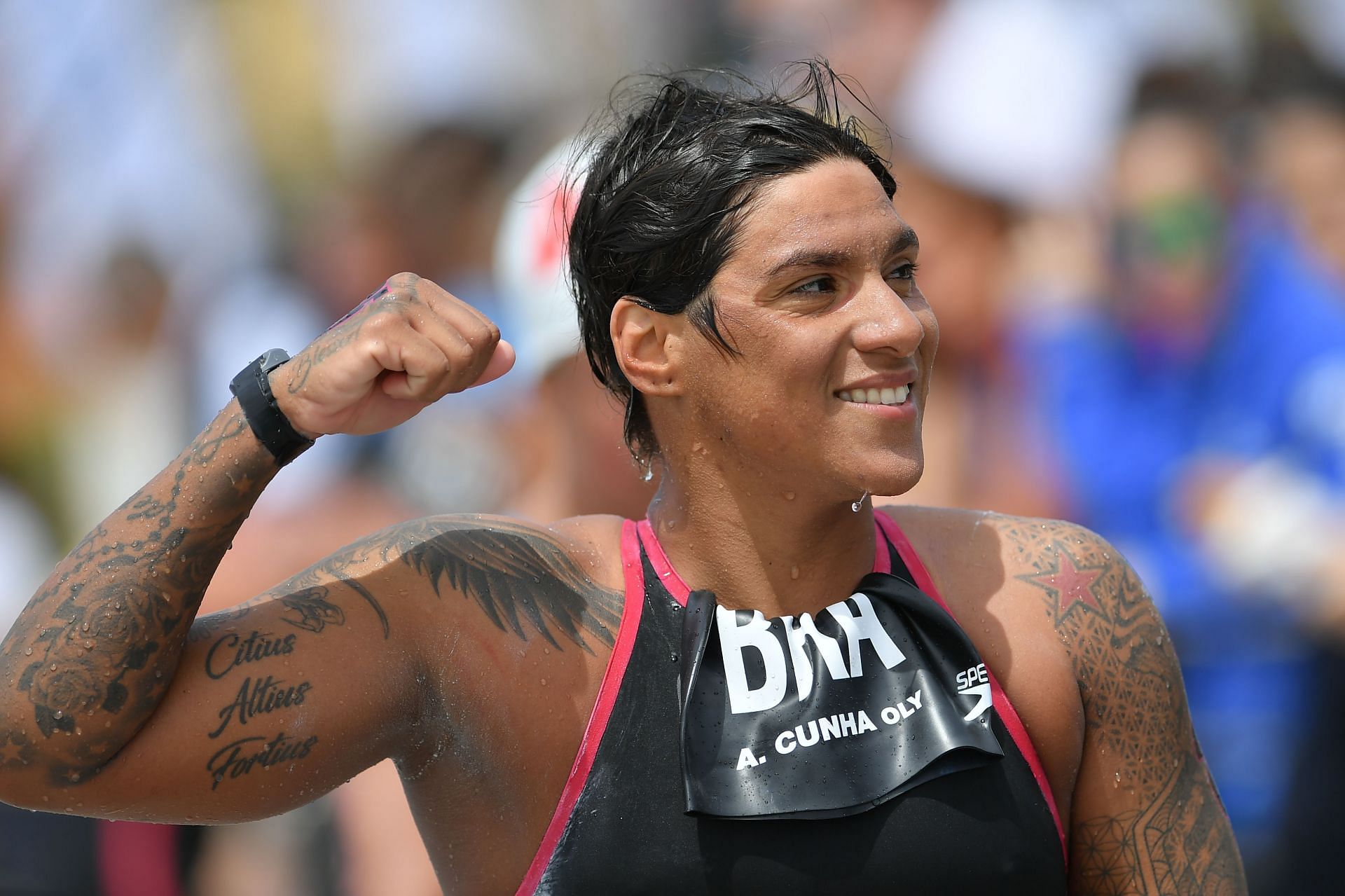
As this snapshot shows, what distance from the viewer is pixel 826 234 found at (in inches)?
90.8

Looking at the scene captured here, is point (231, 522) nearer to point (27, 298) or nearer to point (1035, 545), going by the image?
point (1035, 545)

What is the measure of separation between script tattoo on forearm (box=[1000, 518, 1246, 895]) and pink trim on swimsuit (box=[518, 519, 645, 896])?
25.7 inches

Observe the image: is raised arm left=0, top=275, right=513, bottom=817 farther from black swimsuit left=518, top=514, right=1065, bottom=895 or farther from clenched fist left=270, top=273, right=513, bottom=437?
black swimsuit left=518, top=514, right=1065, bottom=895

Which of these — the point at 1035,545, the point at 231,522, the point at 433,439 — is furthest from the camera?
the point at 433,439

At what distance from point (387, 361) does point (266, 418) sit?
197 mm

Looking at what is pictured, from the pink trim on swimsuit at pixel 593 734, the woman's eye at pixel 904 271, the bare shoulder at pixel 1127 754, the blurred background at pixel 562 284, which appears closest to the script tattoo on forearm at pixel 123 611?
the pink trim on swimsuit at pixel 593 734

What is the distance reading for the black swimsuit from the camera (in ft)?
7.22

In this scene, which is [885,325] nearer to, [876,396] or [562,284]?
[876,396]

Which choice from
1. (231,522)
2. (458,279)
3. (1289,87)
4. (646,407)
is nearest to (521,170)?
(458,279)

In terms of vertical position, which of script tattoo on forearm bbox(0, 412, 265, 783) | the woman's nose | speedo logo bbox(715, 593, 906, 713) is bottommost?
speedo logo bbox(715, 593, 906, 713)

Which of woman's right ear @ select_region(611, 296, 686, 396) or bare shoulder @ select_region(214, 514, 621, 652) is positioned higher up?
woman's right ear @ select_region(611, 296, 686, 396)

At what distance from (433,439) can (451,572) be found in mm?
3871

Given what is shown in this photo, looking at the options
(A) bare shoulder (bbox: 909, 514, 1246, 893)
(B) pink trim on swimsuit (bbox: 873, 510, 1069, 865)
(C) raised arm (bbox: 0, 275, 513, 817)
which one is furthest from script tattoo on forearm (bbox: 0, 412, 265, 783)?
(A) bare shoulder (bbox: 909, 514, 1246, 893)

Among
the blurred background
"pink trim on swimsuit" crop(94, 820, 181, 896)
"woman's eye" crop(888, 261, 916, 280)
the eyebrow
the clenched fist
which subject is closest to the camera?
the clenched fist
